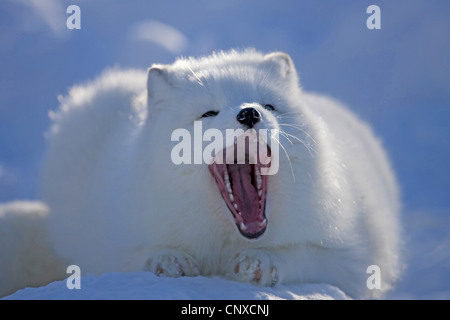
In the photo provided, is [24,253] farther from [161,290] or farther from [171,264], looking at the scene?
[161,290]

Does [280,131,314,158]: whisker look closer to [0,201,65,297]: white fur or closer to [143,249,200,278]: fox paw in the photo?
[143,249,200,278]: fox paw

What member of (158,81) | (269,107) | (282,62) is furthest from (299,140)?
(158,81)

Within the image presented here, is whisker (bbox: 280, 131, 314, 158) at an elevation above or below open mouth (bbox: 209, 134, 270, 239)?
above

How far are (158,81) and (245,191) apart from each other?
35.1 inches

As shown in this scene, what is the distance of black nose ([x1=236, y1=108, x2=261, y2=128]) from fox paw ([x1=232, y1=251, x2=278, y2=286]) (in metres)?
0.72

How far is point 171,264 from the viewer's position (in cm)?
326

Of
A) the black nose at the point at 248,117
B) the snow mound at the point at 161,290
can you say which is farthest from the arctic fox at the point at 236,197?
the snow mound at the point at 161,290

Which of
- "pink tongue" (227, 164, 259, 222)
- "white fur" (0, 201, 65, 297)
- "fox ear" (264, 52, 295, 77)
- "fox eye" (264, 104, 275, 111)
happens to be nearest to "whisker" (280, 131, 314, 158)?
"fox eye" (264, 104, 275, 111)

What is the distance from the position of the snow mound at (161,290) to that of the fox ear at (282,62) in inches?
57.0

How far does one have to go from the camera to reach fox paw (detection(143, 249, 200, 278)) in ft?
10.6

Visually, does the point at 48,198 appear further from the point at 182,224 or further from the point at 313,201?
the point at 313,201

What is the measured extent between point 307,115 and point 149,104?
100cm
